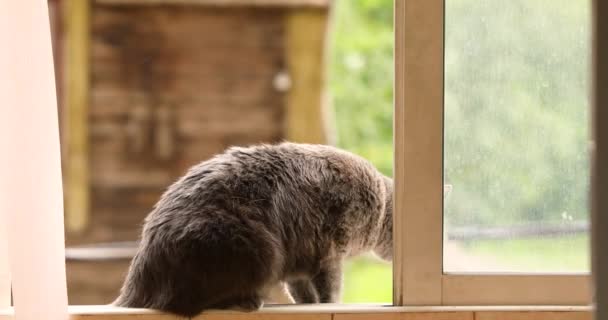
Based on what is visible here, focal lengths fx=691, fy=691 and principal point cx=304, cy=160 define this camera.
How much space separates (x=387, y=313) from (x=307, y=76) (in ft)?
8.33

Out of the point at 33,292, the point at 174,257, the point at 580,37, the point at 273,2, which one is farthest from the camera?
the point at 273,2

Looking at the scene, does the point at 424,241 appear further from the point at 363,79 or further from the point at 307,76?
the point at 363,79

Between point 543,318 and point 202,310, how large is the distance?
0.71 meters

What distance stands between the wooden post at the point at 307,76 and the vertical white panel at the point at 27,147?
2531 millimetres

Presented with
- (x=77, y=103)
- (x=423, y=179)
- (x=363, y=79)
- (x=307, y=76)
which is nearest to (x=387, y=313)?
(x=423, y=179)

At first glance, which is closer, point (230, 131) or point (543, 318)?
A: point (543, 318)

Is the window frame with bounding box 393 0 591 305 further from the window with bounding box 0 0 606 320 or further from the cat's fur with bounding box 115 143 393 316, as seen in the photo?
the cat's fur with bounding box 115 143 393 316

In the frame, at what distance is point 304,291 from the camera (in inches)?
65.8

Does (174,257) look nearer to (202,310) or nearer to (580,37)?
(202,310)

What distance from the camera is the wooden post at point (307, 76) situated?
374 cm

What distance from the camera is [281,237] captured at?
1547mm

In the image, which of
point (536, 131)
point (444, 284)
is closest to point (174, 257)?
point (444, 284)

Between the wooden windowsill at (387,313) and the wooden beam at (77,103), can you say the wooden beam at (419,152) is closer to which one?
the wooden windowsill at (387,313)

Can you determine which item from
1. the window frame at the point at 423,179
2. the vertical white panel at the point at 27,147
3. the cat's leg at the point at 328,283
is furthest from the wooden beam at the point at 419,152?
the vertical white panel at the point at 27,147
